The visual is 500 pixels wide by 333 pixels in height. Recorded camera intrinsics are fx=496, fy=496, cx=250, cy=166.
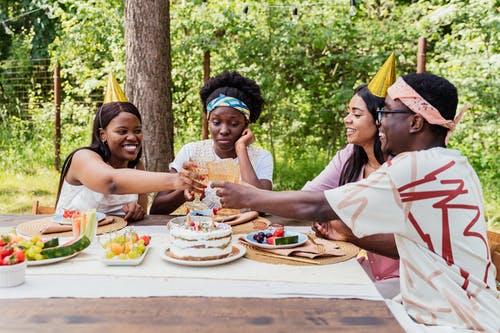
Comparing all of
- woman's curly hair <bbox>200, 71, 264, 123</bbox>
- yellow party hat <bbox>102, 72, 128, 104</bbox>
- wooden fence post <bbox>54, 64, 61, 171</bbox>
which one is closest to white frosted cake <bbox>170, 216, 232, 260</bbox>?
yellow party hat <bbox>102, 72, 128, 104</bbox>

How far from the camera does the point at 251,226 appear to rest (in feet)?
9.71

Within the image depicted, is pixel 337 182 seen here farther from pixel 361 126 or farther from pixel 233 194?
pixel 233 194

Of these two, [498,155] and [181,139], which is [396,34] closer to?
[498,155]

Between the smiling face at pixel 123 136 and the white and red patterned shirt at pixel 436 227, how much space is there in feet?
6.13

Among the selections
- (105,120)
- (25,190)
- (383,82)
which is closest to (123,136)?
(105,120)

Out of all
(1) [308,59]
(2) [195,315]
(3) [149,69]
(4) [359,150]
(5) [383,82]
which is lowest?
(2) [195,315]

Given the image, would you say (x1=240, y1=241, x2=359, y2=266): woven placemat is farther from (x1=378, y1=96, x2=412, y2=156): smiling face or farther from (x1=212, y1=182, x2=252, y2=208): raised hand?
(x1=378, y1=96, x2=412, y2=156): smiling face

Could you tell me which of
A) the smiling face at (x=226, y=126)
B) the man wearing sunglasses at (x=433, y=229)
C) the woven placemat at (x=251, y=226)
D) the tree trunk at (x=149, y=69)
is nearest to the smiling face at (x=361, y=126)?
the woven placemat at (x=251, y=226)

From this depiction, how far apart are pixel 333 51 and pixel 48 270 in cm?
662

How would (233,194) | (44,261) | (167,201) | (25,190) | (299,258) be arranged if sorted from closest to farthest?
(44,261) < (299,258) < (233,194) < (167,201) < (25,190)

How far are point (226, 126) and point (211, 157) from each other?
32 centimetres

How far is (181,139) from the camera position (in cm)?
873

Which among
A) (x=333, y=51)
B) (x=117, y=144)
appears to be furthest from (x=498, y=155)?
(x=117, y=144)

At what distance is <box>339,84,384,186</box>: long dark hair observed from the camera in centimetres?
321
